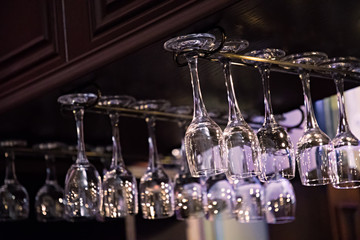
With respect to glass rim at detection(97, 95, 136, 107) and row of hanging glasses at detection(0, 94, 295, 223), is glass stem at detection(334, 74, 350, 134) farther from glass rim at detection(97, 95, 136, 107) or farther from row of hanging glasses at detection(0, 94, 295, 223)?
glass rim at detection(97, 95, 136, 107)

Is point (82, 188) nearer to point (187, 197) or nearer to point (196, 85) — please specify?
point (187, 197)

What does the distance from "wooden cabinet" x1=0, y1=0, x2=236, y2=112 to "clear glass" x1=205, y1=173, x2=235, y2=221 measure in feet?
1.76

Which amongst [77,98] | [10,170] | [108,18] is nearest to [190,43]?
[108,18]

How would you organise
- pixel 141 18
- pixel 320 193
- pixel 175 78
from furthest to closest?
pixel 320 193, pixel 175 78, pixel 141 18

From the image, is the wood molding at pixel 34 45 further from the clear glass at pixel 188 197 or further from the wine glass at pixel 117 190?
the clear glass at pixel 188 197

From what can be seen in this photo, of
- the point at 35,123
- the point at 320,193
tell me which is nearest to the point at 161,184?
the point at 35,123

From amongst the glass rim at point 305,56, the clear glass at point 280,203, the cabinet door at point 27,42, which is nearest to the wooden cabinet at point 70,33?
the cabinet door at point 27,42

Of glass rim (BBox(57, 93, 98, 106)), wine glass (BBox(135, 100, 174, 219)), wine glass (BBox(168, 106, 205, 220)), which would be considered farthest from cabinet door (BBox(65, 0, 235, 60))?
wine glass (BBox(168, 106, 205, 220))

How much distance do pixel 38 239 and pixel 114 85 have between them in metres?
1.33

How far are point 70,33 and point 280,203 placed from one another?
0.65 metres

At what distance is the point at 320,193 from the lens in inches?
108

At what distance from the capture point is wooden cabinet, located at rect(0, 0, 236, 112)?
126 cm

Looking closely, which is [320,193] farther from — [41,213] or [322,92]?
[41,213]

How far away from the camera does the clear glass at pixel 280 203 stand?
167cm
